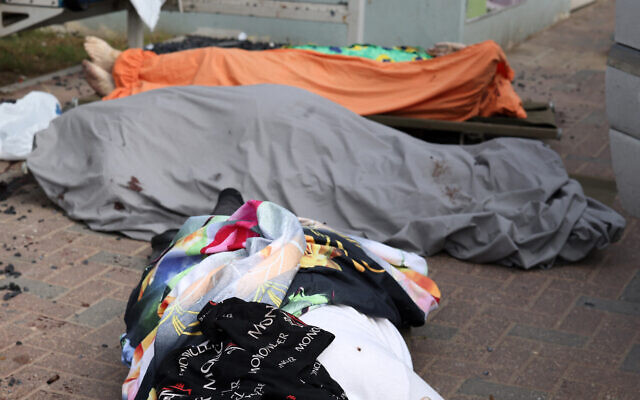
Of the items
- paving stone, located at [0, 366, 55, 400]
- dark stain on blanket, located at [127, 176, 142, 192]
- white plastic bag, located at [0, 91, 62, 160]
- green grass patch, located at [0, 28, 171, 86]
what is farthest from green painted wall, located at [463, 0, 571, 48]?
paving stone, located at [0, 366, 55, 400]

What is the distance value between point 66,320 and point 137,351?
2.94 feet

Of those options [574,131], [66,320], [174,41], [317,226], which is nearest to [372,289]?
[317,226]

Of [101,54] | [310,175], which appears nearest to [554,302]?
[310,175]

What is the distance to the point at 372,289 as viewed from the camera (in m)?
2.80

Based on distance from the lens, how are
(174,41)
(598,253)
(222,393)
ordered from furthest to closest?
(174,41) → (598,253) → (222,393)

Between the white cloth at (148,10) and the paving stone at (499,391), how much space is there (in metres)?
4.66

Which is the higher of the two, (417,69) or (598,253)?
(417,69)

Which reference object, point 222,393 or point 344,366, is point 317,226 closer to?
point 344,366

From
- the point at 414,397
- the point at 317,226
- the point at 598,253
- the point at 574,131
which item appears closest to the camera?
the point at 414,397

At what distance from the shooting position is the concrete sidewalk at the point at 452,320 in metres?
2.96

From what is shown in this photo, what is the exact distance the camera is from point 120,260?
3.95 meters

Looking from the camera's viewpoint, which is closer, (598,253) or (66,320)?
(66,320)

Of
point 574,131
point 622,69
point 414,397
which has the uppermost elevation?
point 622,69

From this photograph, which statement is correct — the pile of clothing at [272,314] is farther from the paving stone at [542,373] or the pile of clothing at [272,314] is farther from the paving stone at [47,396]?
the paving stone at [542,373]
